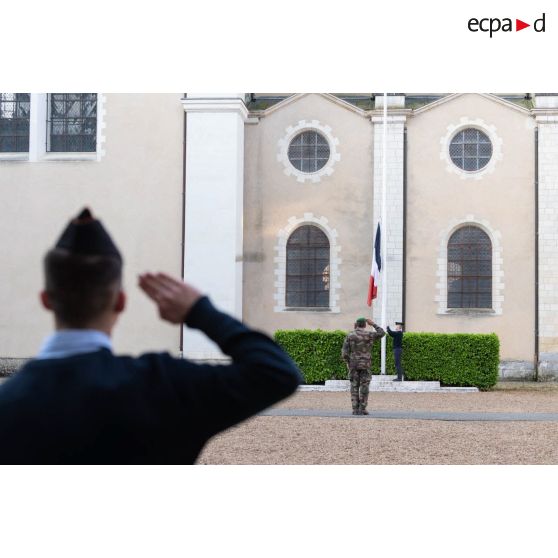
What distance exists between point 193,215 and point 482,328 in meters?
6.70

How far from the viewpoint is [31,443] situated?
4.49 feet

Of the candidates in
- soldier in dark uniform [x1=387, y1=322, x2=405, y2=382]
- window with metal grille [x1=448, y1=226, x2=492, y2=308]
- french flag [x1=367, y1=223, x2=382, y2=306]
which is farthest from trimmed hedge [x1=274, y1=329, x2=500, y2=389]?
window with metal grille [x1=448, y1=226, x2=492, y2=308]

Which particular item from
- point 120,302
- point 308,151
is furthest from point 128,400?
point 308,151

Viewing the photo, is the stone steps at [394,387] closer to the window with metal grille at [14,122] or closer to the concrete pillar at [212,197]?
the concrete pillar at [212,197]

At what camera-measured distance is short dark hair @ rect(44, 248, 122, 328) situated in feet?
4.60

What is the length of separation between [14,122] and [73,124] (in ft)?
1.78

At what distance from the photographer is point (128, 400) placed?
137 cm

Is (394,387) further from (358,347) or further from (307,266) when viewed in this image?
(358,347)

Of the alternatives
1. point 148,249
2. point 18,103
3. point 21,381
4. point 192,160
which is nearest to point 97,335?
point 21,381

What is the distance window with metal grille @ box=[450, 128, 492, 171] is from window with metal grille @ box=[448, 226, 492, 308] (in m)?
0.96

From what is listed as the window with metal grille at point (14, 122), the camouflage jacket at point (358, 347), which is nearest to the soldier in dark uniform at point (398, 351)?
the camouflage jacket at point (358, 347)

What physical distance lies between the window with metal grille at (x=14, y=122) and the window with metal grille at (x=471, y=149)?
744cm
